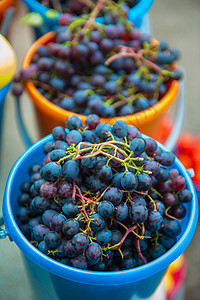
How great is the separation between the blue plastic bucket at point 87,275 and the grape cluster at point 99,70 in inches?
13.4

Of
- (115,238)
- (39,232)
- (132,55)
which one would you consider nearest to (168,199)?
(115,238)

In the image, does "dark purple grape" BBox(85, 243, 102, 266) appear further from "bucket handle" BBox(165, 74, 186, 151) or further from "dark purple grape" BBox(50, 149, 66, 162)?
"bucket handle" BBox(165, 74, 186, 151)

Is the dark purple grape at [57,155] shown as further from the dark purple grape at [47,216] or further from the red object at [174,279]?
the red object at [174,279]

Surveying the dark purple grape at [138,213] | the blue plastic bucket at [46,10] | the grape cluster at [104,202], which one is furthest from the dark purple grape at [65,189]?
the blue plastic bucket at [46,10]

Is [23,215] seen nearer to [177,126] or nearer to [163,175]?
[163,175]

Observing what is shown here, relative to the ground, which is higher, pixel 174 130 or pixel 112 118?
pixel 112 118

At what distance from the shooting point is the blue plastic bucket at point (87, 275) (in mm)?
494

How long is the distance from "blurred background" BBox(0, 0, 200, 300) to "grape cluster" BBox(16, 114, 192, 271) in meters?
0.14

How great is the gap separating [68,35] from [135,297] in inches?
27.8

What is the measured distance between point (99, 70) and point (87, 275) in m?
0.60

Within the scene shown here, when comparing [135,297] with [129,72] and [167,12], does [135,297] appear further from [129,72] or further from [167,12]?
[167,12]

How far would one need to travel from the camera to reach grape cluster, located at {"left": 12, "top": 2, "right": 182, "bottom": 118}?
0.90 metres

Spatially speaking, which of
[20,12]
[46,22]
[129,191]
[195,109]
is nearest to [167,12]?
[195,109]

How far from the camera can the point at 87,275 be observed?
19.2 inches
